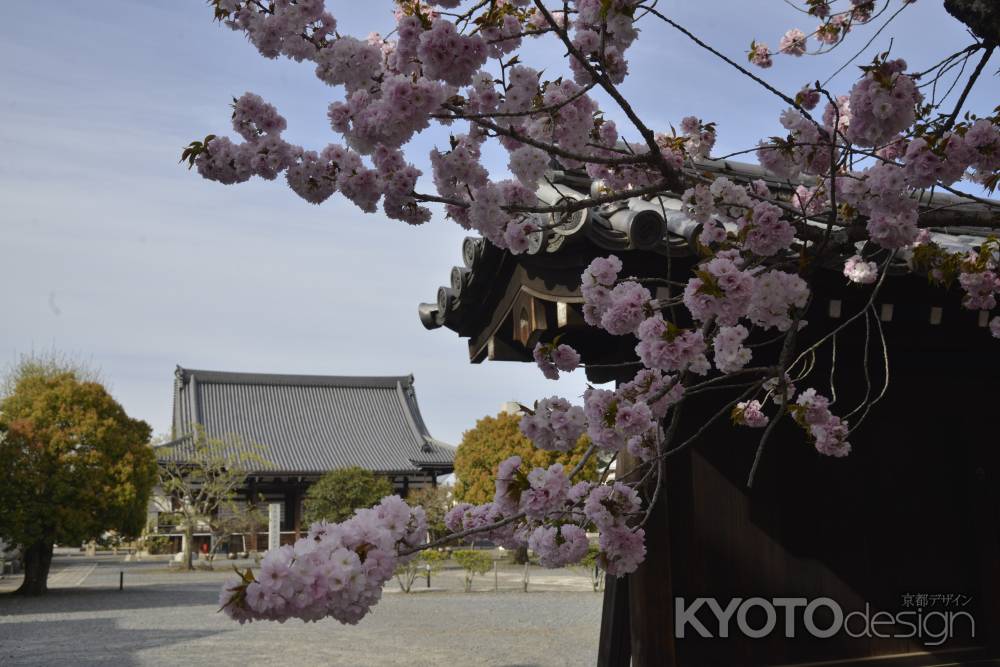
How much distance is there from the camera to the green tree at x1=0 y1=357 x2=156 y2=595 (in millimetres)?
16578

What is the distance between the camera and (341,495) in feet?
97.8

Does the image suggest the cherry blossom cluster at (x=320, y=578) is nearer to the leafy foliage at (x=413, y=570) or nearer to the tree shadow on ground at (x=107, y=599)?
the tree shadow on ground at (x=107, y=599)

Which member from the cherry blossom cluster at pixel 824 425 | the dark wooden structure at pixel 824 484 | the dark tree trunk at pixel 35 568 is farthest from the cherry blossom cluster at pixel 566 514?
the dark tree trunk at pixel 35 568

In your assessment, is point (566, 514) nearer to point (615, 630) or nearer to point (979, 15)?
point (979, 15)

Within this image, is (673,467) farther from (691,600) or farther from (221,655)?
(221,655)

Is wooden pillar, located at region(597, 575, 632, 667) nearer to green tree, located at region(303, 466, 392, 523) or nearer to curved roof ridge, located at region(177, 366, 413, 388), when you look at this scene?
green tree, located at region(303, 466, 392, 523)

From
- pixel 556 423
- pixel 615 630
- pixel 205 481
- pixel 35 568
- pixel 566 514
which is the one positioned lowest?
pixel 35 568

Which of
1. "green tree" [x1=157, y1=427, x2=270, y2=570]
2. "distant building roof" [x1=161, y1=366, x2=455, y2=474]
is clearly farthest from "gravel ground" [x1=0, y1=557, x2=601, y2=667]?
"distant building roof" [x1=161, y1=366, x2=455, y2=474]

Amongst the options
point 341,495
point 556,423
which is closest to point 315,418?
point 341,495

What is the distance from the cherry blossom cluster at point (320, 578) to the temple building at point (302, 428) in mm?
30630

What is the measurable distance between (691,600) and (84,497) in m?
15.2

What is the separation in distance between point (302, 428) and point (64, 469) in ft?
70.9

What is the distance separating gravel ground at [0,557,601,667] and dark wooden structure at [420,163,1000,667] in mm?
4910

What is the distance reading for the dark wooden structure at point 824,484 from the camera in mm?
4582
